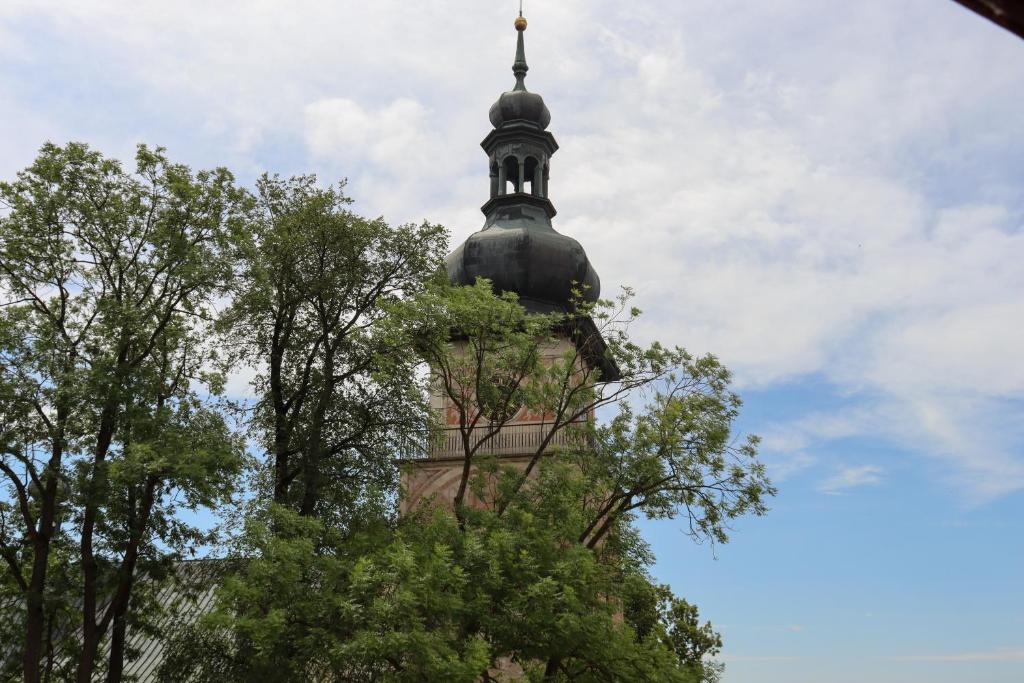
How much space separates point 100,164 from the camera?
52.5ft

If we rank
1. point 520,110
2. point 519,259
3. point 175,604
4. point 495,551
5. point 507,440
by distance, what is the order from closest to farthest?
point 495,551 → point 175,604 → point 507,440 → point 519,259 → point 520,110

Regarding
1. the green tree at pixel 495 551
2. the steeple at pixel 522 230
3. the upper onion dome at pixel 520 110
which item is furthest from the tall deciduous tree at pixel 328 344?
the upper onion dome at pixel 520 110

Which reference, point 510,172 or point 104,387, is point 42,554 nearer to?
point 104,387

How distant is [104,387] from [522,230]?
1279cm

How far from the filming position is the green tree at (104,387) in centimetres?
1445

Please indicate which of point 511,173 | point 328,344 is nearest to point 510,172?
point 511,173

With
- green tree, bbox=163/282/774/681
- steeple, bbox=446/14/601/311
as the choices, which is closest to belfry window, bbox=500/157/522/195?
steeple, bbox=446/14/601/311

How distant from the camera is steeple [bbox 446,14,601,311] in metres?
25.2

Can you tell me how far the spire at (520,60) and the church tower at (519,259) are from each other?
4 centimetres

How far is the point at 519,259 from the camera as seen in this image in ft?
82.3

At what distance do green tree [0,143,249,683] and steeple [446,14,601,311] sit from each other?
315 inches

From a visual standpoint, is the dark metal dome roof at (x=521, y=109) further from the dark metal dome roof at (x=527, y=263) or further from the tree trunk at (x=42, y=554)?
the tree trunk at (x=42, y=554)

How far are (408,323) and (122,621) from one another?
6.10 meters

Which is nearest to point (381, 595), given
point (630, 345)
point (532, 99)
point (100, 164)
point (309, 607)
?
point (309, 607)
